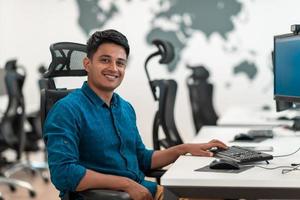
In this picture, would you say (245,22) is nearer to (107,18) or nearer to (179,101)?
(179,101)

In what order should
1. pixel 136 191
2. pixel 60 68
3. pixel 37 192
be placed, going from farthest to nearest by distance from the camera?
pixel 37 192 < pixel 60 68 < pixel 136 191

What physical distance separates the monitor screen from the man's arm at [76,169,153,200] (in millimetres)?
986

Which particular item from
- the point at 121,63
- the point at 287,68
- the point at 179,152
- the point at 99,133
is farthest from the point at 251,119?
the point at 99,133

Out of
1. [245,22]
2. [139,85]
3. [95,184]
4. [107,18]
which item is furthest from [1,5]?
[95,184]

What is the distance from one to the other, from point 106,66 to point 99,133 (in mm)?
262

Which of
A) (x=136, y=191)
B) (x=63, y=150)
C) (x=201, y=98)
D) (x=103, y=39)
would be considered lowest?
(x=201, y=98)

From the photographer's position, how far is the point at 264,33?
6164 millimetres

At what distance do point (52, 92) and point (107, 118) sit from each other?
270 mm

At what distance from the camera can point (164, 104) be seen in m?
3.12

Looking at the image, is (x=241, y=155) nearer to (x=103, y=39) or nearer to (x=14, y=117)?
(x=103, y=39)

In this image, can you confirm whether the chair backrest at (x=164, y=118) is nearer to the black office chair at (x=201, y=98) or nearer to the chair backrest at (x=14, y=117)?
the black office chair at (x=201, y=98)

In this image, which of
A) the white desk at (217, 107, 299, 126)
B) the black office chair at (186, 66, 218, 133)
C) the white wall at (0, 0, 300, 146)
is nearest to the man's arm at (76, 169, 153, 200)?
the white desk at (217, 107, 299, 126)

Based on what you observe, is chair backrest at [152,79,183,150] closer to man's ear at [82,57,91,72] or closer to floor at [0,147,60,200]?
man's ear at [82,57,91,72]

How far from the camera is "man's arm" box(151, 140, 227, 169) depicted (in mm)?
2281
